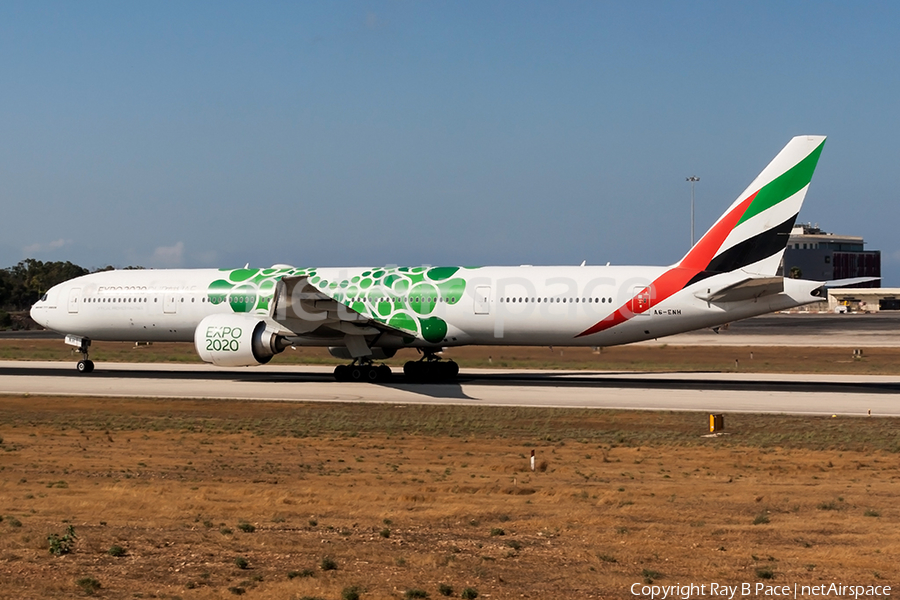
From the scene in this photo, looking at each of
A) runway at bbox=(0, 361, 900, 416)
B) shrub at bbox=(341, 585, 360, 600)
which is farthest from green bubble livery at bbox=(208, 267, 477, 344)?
shrub at bbox=(341, 585, 360, 600)

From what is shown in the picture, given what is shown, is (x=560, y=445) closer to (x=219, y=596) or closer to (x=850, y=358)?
(x=219, y=596)

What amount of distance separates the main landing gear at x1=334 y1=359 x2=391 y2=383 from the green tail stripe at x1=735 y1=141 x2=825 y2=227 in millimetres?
14207

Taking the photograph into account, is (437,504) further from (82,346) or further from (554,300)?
(82,346)

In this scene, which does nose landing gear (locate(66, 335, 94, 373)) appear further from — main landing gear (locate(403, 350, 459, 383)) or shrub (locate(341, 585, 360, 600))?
shrub (locate(341, 585, 360, 600))

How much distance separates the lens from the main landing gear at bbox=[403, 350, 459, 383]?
1371 inches

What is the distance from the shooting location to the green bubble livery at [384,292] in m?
33.8

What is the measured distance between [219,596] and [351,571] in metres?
1.47

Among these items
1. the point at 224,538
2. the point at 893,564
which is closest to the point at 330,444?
the point at 224,538

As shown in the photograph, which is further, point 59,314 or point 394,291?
point 59,314

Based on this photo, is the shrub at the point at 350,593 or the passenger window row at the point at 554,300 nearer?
the shrub at the point at 350,593

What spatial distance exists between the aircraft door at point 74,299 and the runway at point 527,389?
2.61 meters

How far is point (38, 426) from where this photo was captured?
2353 centimetres

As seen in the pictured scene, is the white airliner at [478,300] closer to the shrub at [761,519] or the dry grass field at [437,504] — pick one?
the dry grass field at [437,504]

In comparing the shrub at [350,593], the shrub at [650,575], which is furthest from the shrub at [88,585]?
the shrub at [650,575]
